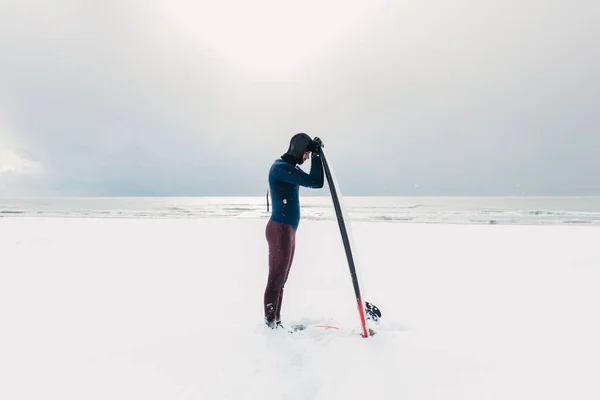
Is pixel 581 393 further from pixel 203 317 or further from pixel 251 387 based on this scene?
pixel 203 317

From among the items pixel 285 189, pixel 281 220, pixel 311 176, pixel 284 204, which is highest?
pixel 311 176

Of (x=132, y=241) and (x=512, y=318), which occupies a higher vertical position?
(x=132, y=241)

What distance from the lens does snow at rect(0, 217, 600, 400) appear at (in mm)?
2836

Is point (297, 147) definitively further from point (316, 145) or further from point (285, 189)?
point (285, 189)

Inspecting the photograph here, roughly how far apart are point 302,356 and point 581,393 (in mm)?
2459

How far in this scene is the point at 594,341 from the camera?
12.2ft

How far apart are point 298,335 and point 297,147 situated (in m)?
2.30

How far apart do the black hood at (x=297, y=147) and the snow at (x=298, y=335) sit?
2165mm

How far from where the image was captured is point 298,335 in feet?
12.8

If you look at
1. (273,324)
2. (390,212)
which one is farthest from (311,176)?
(390,212)

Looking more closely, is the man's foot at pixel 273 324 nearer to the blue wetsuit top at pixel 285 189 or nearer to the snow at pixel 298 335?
the snow at pixel 298 335

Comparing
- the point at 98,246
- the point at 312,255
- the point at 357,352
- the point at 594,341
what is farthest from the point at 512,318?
the point at 98,246

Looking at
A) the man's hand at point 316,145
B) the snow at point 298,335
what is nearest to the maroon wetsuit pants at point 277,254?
the snow at point 298,335

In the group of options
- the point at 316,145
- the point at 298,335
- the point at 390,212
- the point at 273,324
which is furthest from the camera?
the point at 390,212
